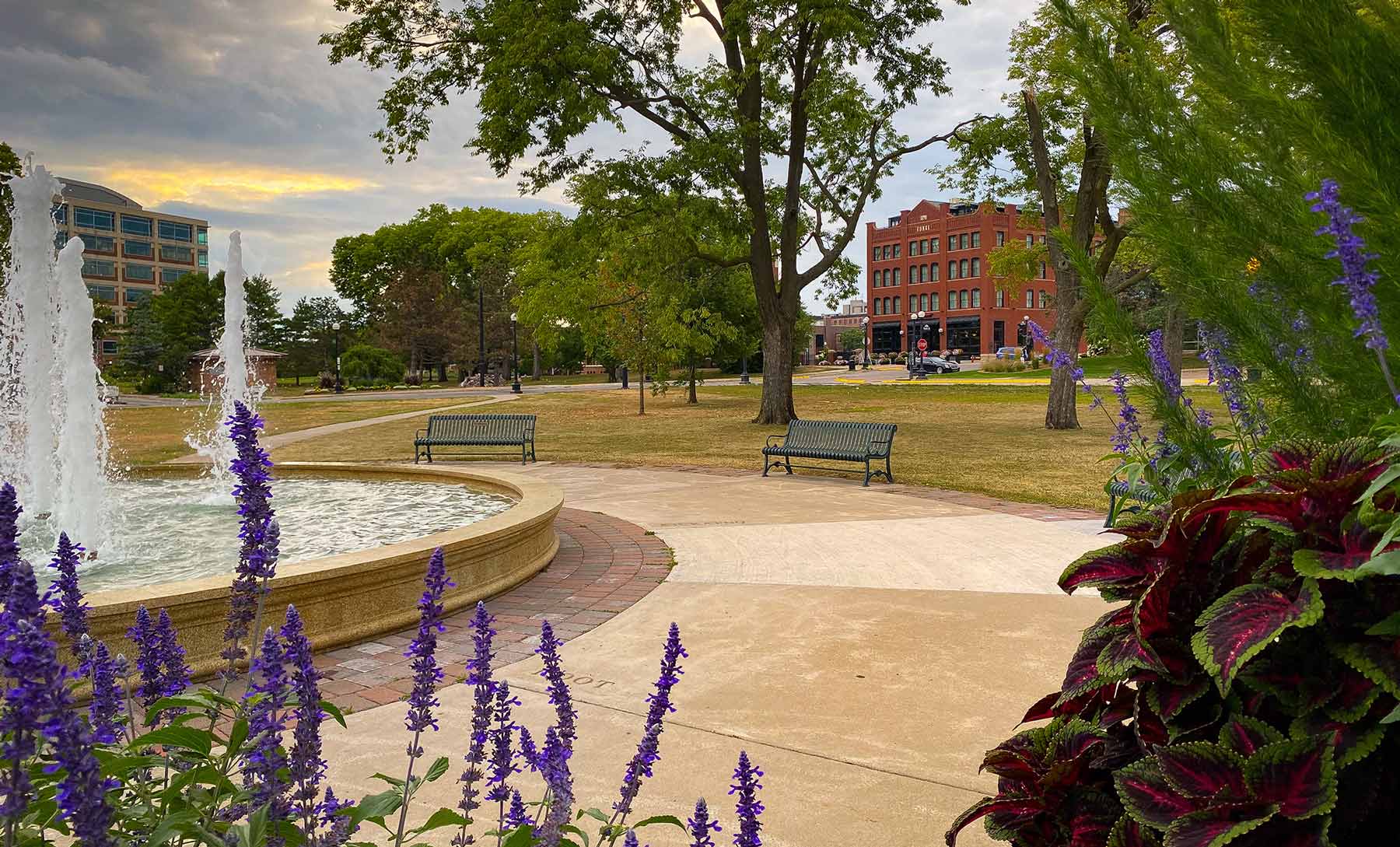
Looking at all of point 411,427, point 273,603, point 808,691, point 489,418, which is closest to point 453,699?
point 273,603

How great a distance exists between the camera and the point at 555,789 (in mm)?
1762

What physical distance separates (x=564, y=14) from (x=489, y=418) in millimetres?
9080

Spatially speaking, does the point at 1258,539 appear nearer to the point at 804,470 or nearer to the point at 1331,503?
the point at 1331,503

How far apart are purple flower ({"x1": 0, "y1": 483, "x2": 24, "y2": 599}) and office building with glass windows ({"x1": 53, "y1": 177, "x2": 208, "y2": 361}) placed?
326 ft

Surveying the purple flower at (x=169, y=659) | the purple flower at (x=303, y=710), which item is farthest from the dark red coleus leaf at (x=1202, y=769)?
the purple flower at (x=169, y=659)

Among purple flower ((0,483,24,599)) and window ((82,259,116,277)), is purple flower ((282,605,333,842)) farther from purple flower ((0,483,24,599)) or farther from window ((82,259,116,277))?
window ((82,259,116,277))

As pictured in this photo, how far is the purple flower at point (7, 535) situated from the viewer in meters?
1.45

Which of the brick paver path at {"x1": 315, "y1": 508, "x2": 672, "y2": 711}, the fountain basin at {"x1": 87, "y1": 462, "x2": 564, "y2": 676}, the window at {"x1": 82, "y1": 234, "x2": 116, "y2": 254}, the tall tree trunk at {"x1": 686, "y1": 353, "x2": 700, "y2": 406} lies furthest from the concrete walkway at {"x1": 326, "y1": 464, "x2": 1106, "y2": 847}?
the window at {"x1": 82, "y1": 234, "x2": 116, "y2": 254}

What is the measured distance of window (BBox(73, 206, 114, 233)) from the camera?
87.8 metres

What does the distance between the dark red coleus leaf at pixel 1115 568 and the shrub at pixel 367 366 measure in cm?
6004

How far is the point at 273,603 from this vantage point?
4.95 meters

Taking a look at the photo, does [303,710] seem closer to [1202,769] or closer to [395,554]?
[1202,769]

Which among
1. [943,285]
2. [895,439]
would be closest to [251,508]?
[895,439]

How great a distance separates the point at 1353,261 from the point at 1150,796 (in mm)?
942
